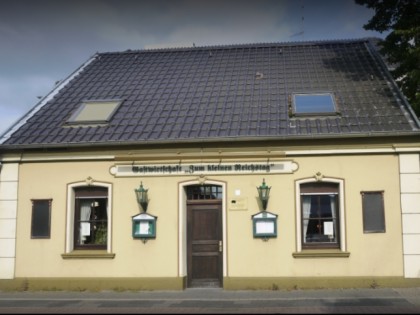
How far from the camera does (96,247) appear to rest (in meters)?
12.4

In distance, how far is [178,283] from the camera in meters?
11.8

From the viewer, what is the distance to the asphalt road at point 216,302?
932cm

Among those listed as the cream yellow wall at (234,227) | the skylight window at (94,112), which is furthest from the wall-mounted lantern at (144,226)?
the skylight window at (94,112)

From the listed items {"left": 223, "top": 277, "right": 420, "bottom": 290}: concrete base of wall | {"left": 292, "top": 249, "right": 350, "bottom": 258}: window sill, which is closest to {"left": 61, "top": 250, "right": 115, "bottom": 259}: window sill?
{"left": 223, "top": 277, "right": 420, "bottom": 290}: concrete base of wall

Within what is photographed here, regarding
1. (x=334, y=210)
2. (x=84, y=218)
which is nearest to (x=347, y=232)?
(x=334, y=210)

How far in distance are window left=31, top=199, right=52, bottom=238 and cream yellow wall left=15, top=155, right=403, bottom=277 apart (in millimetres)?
125

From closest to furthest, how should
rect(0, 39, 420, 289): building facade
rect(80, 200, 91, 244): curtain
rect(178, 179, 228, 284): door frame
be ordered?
rect(0, 39, 420, 289): building facade < rect(178, 179, 228, 284): door frame < rect(80, 200, 91, 244): curtain

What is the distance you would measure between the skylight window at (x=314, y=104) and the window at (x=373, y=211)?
91.2 inches

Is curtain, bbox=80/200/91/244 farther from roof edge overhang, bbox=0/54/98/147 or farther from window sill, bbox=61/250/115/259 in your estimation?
roof edge overhang, bbox=0/54/98/147

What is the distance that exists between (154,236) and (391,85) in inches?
298

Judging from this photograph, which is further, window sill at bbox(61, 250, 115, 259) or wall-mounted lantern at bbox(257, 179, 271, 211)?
window sill at bbox(61, 250, 115, 259)

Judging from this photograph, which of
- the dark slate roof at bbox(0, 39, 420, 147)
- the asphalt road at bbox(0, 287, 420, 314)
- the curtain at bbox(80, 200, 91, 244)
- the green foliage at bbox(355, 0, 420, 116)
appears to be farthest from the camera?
the green foliage at bbox(355, 0, 420, 116)

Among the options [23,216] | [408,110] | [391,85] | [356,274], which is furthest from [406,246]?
[23,216]

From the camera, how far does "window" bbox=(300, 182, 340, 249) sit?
11.8 meters
